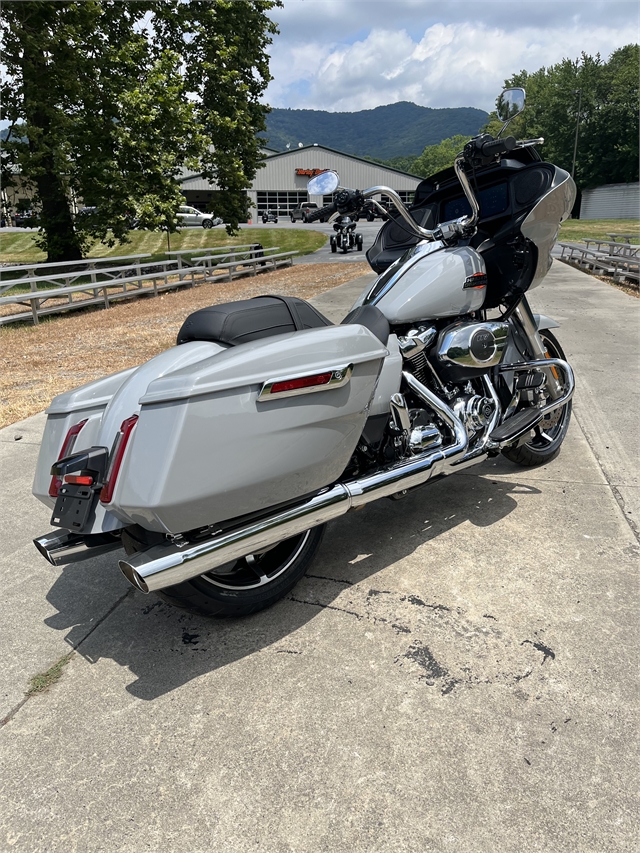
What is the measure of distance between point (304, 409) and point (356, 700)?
3.30 feet

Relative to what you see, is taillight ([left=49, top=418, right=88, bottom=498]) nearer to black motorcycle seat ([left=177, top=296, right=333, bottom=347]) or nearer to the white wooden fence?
black motorcycle seat ([left=177, top=296, right=333, bottom=347])

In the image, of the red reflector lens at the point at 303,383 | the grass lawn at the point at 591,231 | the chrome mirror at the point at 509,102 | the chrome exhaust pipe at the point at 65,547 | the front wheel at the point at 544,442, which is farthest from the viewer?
the grass lawn at the point at 591,231

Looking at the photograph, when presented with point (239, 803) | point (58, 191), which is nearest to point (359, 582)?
point (239, 803)

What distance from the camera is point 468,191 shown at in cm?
305

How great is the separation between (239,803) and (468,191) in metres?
2.76

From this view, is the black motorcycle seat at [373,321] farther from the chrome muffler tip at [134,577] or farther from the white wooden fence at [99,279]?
the white wooden fence at [99,279]

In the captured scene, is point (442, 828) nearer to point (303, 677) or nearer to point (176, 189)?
point (303, 677)

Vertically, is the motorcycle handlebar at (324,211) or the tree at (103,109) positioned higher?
the tree at (103,109)

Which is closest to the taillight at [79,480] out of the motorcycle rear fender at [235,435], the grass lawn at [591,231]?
the motorcycle rear fender at [235,435]

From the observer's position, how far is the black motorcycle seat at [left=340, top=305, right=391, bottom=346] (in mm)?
2674

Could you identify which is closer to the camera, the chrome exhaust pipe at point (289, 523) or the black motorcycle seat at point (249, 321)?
the chrome exhaust pipe at point (289, 523)

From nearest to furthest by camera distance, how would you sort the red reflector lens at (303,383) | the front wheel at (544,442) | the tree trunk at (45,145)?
the red reflector lens at (303,383)
the front wheel at (544,442)
the tree trunk at (45,145)

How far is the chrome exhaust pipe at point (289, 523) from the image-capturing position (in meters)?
1.95

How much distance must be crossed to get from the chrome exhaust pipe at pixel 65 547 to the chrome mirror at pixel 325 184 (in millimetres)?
Result: 1864
